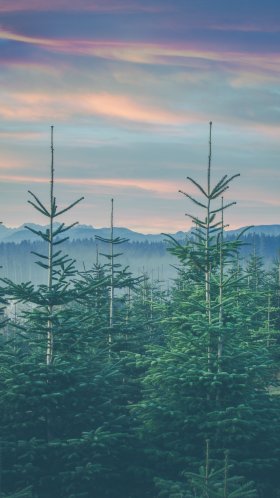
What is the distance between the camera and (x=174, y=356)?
1995 centimetres

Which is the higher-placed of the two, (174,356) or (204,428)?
(174,356)

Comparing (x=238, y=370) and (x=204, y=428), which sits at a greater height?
(x=238, y=370)

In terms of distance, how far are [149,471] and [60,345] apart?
4844 millimetres

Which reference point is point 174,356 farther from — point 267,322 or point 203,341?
point 267,322

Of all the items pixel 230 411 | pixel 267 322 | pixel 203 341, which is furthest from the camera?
pixel 267 322

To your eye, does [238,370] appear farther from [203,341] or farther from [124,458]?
[124,458]

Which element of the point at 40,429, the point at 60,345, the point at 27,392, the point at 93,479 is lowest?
the point at 93,479

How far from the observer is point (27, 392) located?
19297 millimetres

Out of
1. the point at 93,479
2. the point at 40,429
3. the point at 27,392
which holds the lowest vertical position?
the point at 93,479

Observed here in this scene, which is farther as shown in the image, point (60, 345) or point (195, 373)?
point (60, 345)

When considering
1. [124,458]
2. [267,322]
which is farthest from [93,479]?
[267,322]

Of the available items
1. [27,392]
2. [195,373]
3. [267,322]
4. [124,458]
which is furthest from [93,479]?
[267,322]

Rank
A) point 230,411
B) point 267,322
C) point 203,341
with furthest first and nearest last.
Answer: point 267,322 → point 203,341 → point 230,411

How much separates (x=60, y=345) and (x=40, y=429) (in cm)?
269
